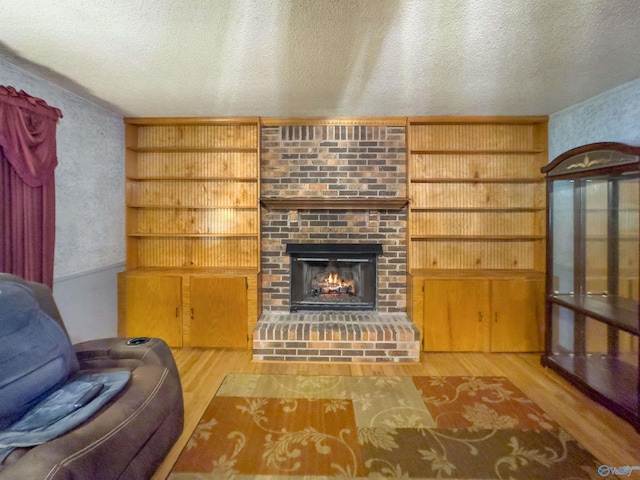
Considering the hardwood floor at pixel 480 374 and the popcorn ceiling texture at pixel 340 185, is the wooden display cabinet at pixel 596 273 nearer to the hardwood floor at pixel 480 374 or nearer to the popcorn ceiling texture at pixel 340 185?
the hardwood floor at pixel 480 374

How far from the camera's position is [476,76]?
7.09ft

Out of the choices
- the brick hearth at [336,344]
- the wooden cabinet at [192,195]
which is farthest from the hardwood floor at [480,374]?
the wooden cabinet at [192,195]

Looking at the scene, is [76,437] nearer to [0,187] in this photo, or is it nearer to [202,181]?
[0,187]

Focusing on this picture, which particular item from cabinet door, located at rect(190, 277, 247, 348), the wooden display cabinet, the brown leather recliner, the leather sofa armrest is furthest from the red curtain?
the wooden display cabinet

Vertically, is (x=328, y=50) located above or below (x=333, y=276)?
above

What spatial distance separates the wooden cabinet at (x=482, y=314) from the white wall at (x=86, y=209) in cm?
301

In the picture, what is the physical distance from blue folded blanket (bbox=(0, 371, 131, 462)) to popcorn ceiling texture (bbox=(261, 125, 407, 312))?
1.81 m

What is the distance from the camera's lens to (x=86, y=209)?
2.69 metres

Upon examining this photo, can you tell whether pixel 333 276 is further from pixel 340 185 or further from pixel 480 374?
pixel 480 374

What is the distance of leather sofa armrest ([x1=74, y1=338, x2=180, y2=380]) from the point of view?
172 centimetres

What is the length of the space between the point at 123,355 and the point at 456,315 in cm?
268

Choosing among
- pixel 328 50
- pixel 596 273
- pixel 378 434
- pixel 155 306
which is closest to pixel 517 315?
pixel 596 273

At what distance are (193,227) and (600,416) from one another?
145 inches

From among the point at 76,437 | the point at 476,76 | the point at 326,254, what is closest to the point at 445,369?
the point at 326,254
